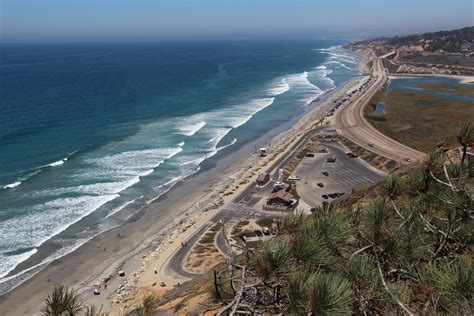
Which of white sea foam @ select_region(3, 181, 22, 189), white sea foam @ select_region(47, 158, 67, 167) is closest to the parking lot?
white sea foam @ select_region(47, 158, 67, 167)

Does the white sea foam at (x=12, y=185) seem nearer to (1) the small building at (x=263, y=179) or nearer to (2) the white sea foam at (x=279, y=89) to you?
(1) the small building at (x=263, y=179)

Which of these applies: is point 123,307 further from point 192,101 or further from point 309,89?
point 309,89

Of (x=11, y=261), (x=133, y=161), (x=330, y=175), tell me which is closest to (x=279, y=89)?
(x=330, y=175)

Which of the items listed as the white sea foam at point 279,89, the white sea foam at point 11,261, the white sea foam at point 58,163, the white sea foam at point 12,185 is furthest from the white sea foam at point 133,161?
the white sea foam at point 279,89

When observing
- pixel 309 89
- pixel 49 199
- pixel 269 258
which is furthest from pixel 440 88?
pixel 269 258

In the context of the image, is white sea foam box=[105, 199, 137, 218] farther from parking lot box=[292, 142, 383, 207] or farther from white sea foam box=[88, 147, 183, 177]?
parking lot box=[292, 142, 383, 207]
